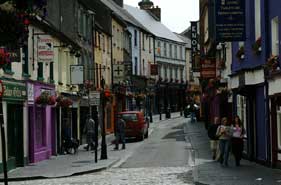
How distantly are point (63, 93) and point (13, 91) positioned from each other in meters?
9.76

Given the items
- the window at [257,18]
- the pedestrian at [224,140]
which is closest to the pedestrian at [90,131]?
the pedestrian at [224,140]

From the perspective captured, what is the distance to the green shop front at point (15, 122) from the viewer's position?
985 inches

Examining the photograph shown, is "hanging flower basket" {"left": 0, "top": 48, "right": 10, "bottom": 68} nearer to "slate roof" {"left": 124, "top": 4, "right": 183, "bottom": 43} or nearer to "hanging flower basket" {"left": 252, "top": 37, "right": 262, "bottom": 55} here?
"hanging flower basket" {"left": 252, "top": 37, "right": 262, "bottom": 55}

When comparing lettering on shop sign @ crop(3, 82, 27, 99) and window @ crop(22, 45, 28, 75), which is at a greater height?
window @ crop(22, 45, 28, 75)

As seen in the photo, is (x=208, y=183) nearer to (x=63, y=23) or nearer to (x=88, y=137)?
(x=88, y=137)

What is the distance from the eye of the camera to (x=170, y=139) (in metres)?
44.2

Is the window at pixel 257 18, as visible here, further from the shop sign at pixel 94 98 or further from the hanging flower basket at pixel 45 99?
the hanging flower basket at pixel 45 99

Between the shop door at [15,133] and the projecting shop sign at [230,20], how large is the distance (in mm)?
7873

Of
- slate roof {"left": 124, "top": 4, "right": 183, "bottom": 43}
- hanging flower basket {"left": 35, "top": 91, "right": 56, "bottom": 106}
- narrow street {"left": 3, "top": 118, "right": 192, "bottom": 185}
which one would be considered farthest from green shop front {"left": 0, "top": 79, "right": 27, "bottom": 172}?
slate roof {"left": 124, "top": 4, "right": 183, "bottom": 43}

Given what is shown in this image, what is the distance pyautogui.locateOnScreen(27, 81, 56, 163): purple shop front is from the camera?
28.1 meters

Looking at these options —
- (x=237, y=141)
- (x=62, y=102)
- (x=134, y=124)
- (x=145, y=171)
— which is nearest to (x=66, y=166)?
(x=145, y=171)

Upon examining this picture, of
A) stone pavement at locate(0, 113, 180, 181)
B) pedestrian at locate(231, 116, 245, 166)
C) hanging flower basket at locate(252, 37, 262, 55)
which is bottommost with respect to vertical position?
stone pavement at locate(0, 113, 180, 181)

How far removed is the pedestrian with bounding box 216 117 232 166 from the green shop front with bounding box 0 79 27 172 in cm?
733

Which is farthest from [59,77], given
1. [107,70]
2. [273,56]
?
[107,70]
